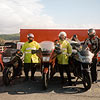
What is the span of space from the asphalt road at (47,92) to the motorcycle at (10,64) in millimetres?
307

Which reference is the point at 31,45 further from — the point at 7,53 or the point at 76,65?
the point at 76,65

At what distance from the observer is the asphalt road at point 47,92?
4773 millimetres

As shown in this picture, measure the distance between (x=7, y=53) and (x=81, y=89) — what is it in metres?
3.00

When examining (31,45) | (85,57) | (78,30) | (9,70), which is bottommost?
(9,70)

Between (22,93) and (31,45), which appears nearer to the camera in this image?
(22,93)

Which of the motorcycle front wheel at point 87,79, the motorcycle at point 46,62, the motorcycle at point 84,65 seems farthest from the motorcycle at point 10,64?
the motorcycle front wheel at point 87,79

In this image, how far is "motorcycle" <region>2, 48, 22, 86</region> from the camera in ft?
19.5

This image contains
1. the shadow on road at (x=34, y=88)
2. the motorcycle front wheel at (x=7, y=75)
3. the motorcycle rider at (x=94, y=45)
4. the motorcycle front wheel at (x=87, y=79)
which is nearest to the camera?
the motorcycle front wheel at (x=87, y=79)

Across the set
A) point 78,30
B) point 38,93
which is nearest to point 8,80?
point 38,93

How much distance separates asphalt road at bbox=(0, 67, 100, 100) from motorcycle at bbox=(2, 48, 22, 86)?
307mm

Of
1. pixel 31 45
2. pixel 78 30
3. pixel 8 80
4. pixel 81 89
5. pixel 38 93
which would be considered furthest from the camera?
pixel 78 30

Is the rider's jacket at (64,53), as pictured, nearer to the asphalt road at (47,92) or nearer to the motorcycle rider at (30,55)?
the asphalt road at (47,92)

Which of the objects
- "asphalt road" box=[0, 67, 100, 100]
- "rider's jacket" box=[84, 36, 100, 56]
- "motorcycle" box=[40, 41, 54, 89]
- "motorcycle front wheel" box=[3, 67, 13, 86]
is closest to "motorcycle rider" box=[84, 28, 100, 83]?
"rider's jacket" box=[84, 36, 100, 56]

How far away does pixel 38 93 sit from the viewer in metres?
5.14
